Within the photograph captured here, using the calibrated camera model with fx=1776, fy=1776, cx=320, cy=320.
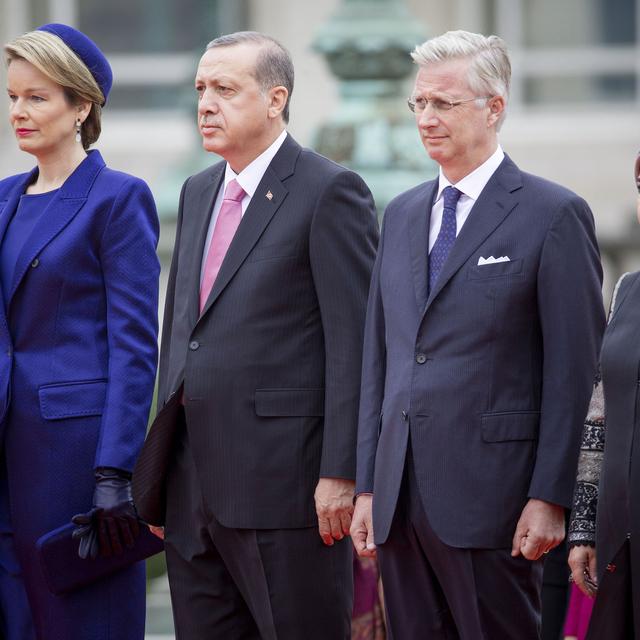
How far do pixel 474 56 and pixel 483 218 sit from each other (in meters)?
0.38

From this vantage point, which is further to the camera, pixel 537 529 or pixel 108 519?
pixel 108 519

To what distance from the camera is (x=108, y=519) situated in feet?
14.0

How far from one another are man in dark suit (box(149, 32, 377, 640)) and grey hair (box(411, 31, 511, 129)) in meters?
0.38

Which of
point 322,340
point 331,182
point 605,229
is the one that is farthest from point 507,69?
point 605,229

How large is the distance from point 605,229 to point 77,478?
9261 millimetres

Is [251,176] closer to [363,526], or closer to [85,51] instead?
[85,51]

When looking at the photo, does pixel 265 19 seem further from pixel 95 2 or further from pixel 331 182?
pixel 331 182

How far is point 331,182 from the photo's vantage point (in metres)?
4.25

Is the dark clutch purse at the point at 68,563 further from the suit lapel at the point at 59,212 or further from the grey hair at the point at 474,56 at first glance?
the grey hair at the point at 474,56

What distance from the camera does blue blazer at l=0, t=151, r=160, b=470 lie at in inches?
170

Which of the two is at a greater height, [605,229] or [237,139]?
[237,139]

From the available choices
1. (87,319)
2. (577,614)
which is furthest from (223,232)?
(577,614)

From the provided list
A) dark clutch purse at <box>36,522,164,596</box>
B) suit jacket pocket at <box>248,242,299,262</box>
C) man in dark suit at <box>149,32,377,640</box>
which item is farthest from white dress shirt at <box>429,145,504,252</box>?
dark clutch purse at <box>36,522,164,596</box>

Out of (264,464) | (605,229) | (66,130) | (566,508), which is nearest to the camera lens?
(566,508)
